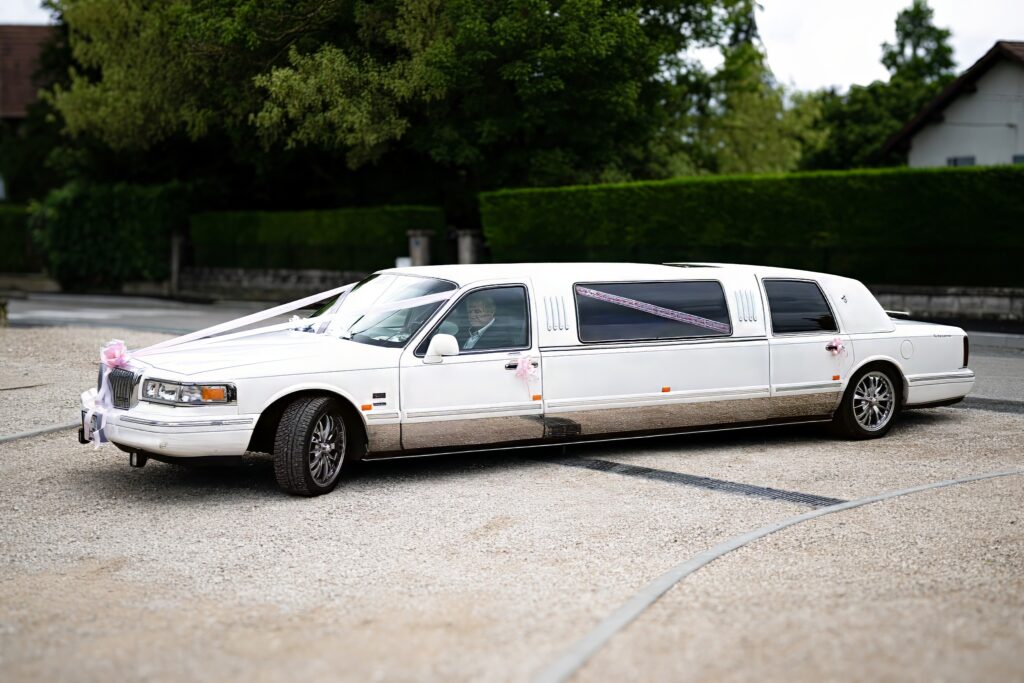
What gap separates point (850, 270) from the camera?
22359 mm

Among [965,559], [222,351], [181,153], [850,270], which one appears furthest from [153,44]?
[965,559]

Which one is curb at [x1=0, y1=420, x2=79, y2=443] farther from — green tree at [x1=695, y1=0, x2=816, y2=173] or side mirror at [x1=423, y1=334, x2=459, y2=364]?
green tree at [x1=695, y1=0, x2=816, y2=173]

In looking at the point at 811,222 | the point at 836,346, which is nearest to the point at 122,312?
the point at 811,222

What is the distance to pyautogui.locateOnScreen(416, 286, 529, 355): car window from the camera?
8227mm

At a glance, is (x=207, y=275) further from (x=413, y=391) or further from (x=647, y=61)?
(x=413, y=391)

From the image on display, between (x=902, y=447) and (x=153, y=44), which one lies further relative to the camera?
(x=153, y=44)

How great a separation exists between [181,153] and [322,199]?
4884 mm

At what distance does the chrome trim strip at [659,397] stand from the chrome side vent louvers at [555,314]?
53 centimetres

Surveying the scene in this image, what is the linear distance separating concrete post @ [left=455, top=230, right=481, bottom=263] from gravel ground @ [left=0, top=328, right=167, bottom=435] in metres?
11.1

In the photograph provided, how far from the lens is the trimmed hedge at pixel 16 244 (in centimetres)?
4291

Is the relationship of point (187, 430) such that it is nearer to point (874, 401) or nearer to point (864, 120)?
point (874, 401)

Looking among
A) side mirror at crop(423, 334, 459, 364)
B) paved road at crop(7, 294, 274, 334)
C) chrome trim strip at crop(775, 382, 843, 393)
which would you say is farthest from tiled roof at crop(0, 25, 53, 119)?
chrome trim strip at crop(775, 382, 843, 393)

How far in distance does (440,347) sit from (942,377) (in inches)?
180

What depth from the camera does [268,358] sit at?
25.1 ft
